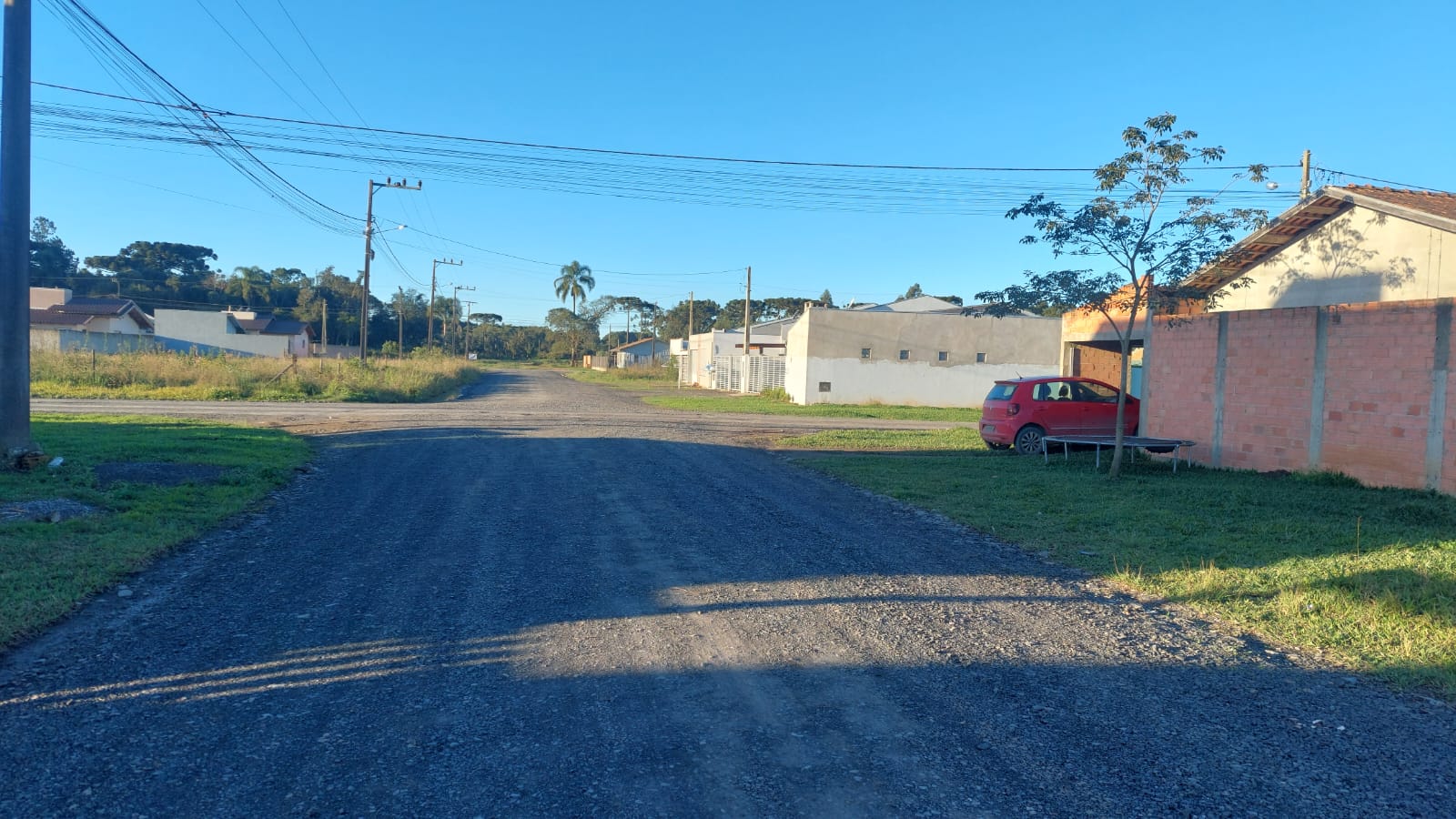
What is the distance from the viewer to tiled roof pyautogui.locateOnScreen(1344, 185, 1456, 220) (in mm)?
11820

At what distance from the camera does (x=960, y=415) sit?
31.5m

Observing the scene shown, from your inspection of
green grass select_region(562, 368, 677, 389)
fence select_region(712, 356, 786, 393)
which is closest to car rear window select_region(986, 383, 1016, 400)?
fence select_region(712, 356, 786, 393)

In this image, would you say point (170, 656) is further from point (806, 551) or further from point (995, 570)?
point (995, 570)

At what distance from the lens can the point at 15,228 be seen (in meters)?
11.1

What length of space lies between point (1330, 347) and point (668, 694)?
11693mm

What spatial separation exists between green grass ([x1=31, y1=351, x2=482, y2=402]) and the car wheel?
80.0ft

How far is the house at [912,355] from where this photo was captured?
1384 inches

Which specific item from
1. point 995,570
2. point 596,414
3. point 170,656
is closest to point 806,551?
point 995,570

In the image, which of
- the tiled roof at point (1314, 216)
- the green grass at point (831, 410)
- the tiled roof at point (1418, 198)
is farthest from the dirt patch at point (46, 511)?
the green grass at point (831, 410)

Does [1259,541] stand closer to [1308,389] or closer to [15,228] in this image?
[1308,389]

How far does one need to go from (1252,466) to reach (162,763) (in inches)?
559

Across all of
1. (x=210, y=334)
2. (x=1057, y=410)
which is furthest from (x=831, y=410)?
(x=210, y=334)

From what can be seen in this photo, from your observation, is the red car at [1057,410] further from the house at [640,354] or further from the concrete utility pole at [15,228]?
the house at [640,354]

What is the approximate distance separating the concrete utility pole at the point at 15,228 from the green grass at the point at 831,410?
22037mm
